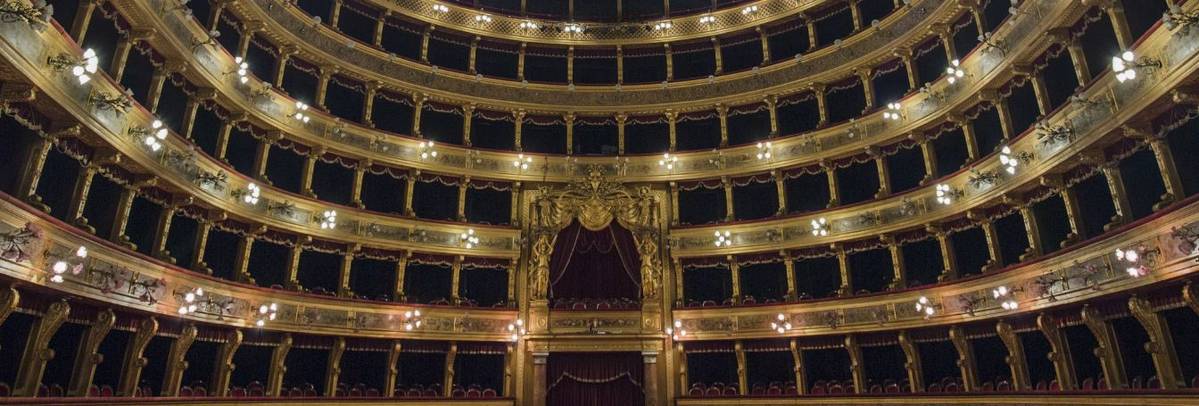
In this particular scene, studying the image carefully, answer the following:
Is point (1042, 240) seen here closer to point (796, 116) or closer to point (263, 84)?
point (796, 116)

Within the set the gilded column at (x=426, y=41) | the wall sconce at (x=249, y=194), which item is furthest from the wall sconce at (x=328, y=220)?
the gilded column at (x=426, y=41)

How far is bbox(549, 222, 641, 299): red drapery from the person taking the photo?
1057 inches

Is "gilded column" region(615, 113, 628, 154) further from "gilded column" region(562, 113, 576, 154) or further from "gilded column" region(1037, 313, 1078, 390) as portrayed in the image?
"gilded column" region(1037, 313, 1078, 390)

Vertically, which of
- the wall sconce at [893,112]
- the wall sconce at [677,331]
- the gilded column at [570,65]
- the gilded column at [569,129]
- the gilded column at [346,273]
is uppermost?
the gilded column at [570,65]

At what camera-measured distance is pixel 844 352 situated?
2509cm

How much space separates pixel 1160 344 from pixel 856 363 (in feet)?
31.8

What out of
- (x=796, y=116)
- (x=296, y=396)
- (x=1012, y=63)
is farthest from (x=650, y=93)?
(x=296, y=396)

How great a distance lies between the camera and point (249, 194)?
21.0m

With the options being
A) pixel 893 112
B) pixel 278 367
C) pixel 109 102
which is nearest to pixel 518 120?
pixel 278 367

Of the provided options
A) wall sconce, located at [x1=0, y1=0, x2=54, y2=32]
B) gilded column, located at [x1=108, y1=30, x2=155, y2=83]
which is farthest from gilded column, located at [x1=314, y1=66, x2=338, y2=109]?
wall sconce, located at [x1=0, y1=0, x2=54, y2=32]

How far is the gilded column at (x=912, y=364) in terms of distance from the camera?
22500 mm

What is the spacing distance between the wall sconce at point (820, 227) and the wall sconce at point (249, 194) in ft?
62.2

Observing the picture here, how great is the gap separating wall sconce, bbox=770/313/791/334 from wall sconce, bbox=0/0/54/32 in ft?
72.3

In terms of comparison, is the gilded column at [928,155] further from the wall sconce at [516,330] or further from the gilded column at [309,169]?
the gilded column at [309,169]
